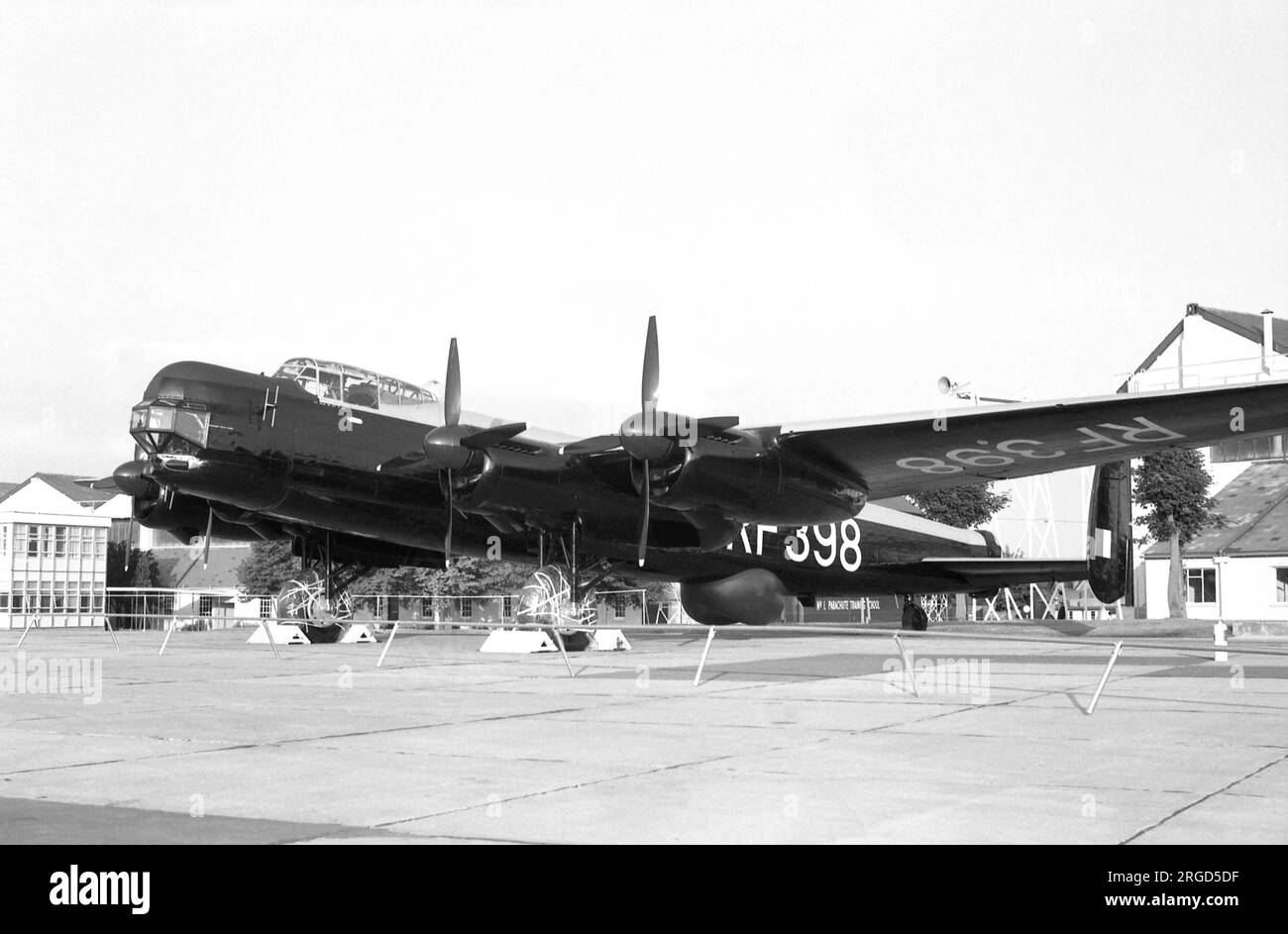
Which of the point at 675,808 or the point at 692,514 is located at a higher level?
the point at 692,514

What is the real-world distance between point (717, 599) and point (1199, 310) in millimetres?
51582

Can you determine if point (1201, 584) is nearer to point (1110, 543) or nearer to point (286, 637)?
point (1110, 543)

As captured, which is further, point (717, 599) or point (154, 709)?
point (717, 599)

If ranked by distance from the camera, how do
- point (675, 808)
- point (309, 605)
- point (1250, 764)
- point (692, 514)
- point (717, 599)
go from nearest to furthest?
1. point (675, 808)
2. point (1250, 764)
3. point (692, 514)
4. point (717, 599)
5. point (309, 605)

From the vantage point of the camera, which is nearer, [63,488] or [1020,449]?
[1020,449]

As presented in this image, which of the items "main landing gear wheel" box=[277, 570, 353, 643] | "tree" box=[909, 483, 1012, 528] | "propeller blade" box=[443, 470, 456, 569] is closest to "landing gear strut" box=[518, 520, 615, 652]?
"propeller blade" box=[443, 470, 456, 569]

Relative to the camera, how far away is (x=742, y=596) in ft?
96.2

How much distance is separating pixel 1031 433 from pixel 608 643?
1035 cm

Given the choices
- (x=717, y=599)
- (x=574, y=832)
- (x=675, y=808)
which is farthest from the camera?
(x=717, y=599)

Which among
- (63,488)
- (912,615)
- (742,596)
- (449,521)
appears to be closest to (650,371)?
(449,521)

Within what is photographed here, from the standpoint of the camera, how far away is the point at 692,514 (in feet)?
71.8

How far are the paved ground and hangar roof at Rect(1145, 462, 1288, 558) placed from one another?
147 feet
